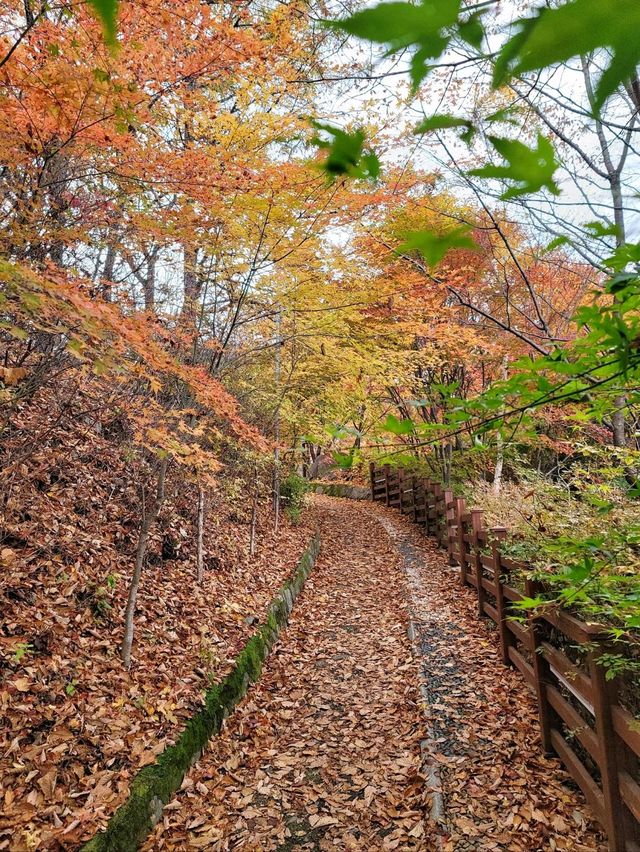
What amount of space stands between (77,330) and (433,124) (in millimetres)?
2782

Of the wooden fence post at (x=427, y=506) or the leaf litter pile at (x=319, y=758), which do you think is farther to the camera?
the wooden fence post at (x=427, y=506)

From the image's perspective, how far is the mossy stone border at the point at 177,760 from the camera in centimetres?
286

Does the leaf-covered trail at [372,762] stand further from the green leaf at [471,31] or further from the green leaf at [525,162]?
the green leaf at [471,31]

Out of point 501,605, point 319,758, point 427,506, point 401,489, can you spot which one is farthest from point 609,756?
point 401,489

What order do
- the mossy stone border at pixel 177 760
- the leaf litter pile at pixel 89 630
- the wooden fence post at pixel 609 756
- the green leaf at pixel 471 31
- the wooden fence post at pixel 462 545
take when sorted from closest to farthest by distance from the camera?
the green leaf at pixel 471 31 < the wooden fence post at pixel 609 756 < the mossy stone border at pixel 177 760 < the leaf litter pile at pixel 89 630 < the wooden fence post at pixel 462 545

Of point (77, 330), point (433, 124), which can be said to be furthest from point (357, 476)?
point (433, 124)

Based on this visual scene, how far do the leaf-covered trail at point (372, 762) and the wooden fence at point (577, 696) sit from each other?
0.81 ft

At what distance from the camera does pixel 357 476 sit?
81.3 feet

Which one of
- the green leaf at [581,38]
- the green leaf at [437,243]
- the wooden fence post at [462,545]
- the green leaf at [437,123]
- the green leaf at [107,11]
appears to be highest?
the green leaf at [107,11]

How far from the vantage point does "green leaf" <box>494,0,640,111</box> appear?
50 centimetres

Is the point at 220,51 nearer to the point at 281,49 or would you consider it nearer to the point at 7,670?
the point at 281,49

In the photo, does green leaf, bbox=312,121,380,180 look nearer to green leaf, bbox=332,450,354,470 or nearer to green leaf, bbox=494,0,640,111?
green leaf, bbox=494,0,640,111

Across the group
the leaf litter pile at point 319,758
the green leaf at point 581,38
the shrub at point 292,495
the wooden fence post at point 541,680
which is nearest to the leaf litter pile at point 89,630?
the leaf litter pile at point 319,758

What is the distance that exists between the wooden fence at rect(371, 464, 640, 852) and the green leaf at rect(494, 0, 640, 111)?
9.47 ft
